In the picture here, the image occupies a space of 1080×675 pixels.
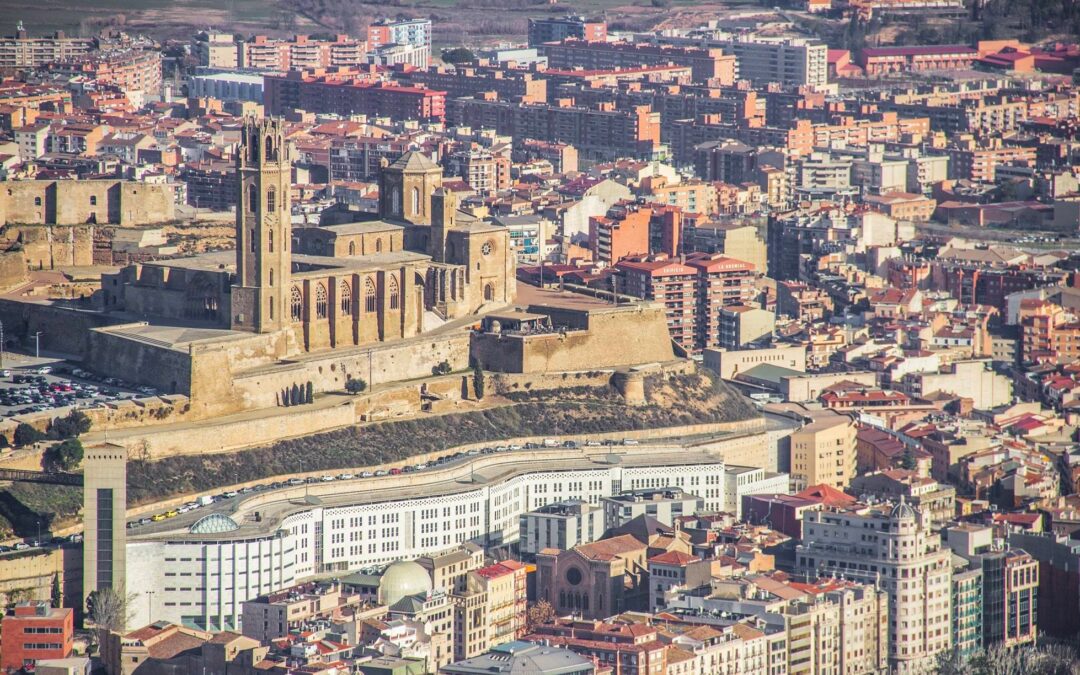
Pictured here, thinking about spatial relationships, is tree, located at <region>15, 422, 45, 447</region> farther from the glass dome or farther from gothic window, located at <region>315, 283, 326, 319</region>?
gothic window, located at <region>315, 283, 326, 319</region>

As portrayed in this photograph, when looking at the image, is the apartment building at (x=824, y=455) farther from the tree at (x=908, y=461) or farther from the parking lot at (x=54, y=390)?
the parking lot at (x=54, y=390)

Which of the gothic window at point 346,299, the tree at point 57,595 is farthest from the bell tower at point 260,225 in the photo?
the tree at point 57,595

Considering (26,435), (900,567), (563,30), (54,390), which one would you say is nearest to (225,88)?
(563,30)

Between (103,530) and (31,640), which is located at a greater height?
(103,530)

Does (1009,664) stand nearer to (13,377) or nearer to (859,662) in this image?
(859,662)

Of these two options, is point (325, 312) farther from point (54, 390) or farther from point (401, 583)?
point (401, 583)

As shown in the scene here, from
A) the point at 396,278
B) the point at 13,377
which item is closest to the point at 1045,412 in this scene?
the point at 396,278
